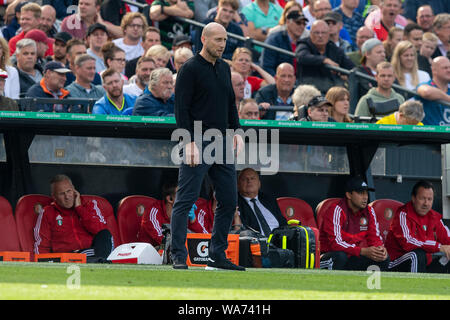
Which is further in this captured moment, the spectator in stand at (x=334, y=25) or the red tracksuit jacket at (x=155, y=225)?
the spectator in stand at (x=334, y=25)

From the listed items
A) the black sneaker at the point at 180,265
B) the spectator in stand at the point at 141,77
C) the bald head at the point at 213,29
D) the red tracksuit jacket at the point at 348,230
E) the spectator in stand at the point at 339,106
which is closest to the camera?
the bald head at the point at 213,29

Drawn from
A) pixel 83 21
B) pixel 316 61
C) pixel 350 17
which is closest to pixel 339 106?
pixel 316 61

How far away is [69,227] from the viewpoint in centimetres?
997

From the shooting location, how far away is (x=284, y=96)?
12.5 metres

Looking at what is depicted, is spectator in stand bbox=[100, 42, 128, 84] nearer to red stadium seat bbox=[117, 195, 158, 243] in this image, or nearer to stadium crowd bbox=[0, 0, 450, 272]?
stadium crowd bbox=[0, 0, 450, 272]

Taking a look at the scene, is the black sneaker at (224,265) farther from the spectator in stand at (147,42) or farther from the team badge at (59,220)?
the spectator in stand at (147,42)

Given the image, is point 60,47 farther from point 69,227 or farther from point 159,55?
point 69,227

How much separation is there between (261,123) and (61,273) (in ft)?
11.5

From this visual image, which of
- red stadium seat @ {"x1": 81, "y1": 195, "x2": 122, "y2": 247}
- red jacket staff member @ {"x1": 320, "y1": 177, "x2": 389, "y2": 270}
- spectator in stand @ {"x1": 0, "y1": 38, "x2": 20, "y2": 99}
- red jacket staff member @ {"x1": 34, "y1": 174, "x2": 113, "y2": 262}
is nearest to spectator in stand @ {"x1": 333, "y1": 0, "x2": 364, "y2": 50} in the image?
red jacket staff member @ {"x1": 320, "y1": 177, "x2": 389, "y2": 270}

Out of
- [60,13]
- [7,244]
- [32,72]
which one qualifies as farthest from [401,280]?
[60,13]

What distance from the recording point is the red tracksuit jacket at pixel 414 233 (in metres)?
10.4

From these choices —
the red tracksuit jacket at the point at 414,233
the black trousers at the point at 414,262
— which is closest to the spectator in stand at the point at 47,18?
the red tracksuit jacket at the point at 414,233

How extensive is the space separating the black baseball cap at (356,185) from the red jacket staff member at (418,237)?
0.52m

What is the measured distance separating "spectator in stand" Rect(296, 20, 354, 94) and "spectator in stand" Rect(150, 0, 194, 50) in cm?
200
